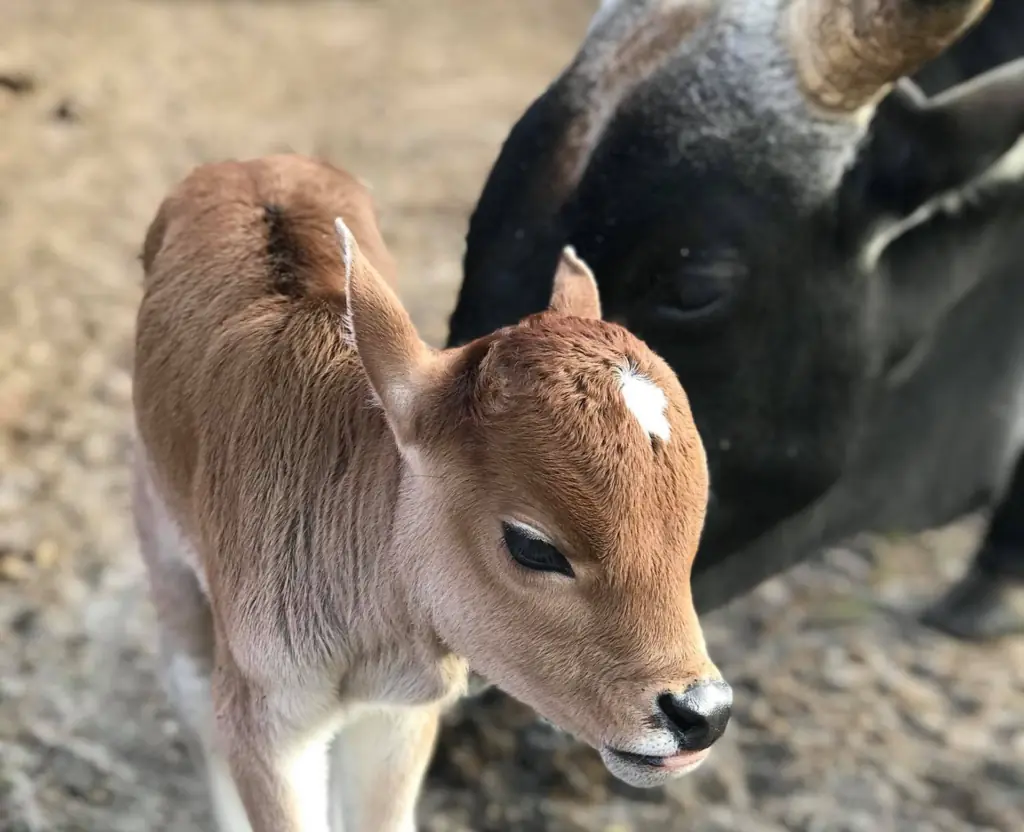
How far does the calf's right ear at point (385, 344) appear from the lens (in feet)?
5.34

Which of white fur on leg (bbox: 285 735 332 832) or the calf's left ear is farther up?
the calf's left ear

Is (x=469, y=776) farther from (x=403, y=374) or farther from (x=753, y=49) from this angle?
(x=753, y=49)

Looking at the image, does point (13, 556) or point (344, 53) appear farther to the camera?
point (344, 53)

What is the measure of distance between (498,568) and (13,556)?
251cm

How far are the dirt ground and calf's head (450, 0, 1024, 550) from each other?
3.20 feet

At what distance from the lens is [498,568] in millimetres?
1597

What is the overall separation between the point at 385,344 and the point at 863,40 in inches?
45.9

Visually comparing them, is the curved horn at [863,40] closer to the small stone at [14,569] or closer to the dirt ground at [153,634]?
the dirt ground at [153,634]

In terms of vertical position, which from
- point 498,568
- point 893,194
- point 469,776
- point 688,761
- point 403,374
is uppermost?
point 893,194

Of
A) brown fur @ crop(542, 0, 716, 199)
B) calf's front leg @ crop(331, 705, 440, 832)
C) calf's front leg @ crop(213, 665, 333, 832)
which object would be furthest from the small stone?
brown fur @ crop(542, 0, 716, 199)

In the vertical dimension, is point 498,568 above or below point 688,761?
above

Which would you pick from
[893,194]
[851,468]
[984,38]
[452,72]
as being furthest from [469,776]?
[452,72]

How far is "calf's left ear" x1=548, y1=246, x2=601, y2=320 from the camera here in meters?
1.85

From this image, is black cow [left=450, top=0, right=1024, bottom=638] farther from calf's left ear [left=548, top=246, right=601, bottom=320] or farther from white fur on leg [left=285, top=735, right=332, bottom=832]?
white fur on leg [left=285, top=735, right=332, bottom=832]
